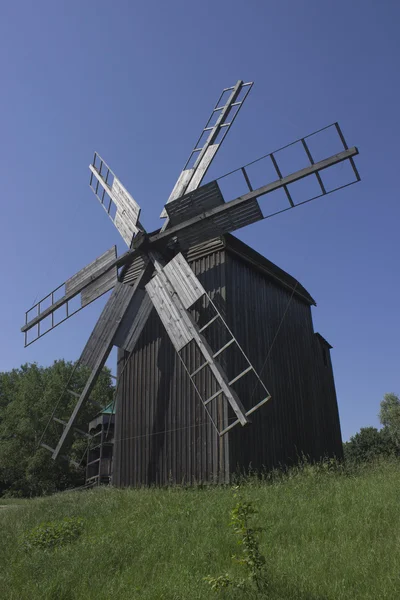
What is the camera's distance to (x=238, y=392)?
491 inches

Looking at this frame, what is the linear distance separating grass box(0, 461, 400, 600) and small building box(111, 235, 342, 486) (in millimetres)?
2036

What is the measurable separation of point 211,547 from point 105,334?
806 centimetres

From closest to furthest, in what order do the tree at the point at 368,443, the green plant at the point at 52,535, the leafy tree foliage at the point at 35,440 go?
1. the green plant at the point at 52,535
2. the leafy tree foliage at the point at 35,440
3. the tree at the point at 368,443

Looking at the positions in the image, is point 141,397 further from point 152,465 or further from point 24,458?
point 24,458

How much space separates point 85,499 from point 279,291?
8522 millimetres

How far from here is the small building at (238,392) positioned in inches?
486

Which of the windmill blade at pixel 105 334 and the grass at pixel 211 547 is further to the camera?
the windmill blade at pixel 105 334

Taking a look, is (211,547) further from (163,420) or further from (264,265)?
(264,265)

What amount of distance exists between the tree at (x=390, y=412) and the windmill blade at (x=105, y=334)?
111 ft

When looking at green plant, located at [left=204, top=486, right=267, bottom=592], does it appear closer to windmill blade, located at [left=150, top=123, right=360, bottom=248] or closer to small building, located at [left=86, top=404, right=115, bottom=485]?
windmill blade, located at [left=150, top=123, right=360, bottom=248]

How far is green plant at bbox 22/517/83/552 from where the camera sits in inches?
320

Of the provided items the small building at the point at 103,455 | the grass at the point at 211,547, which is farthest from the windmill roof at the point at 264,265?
the small building at the point at 103,455

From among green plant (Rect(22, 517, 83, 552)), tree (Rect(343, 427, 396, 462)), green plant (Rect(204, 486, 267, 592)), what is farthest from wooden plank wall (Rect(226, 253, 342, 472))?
tree (Rect(343, 427, 396, 462))

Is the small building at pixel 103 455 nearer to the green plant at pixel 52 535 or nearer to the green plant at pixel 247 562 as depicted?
the green plant at pixel 52 535
